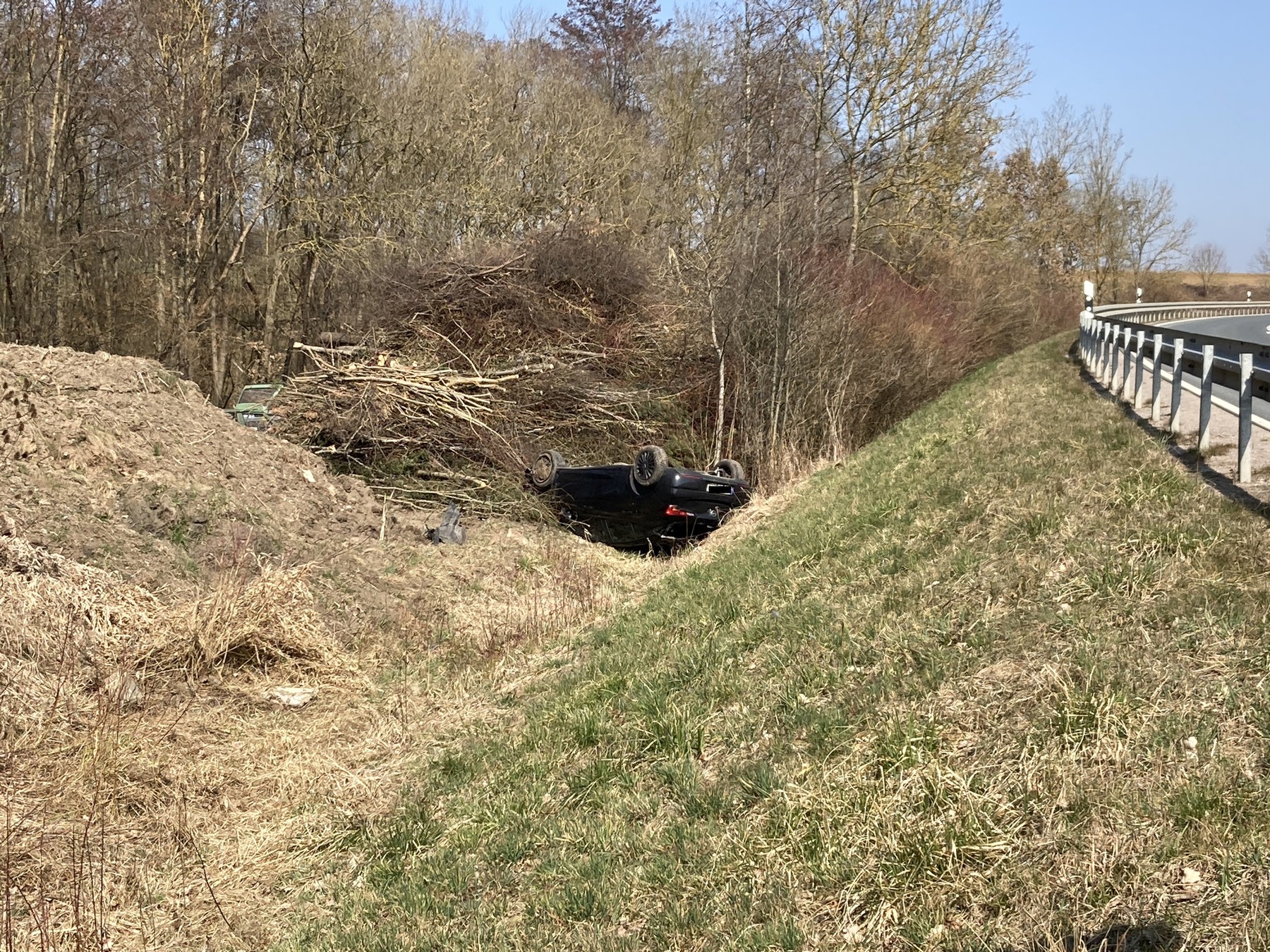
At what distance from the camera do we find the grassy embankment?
3.16m

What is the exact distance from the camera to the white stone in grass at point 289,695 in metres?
7.04

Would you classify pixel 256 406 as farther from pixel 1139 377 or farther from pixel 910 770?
pixel 910 770

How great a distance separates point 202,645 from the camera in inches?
280

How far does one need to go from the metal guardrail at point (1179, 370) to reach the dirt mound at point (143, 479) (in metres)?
7.96

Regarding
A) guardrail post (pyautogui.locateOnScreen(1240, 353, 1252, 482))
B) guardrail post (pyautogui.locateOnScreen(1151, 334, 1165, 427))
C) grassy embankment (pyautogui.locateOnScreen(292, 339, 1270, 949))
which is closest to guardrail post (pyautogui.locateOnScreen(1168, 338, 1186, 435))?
guardrail post (pyautogui.locateOnScreen(1151, 334, 1165, 427))

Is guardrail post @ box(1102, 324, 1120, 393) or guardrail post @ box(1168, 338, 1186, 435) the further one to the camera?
guardrail post @ box(1102, 324, 1120, 393)

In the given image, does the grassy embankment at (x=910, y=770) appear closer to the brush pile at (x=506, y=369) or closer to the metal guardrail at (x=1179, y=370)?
the metal guardrail at (x=1179, y=370)

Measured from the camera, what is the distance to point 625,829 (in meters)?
4.24

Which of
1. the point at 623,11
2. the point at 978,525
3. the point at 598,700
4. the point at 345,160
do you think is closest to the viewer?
the point at 598,700

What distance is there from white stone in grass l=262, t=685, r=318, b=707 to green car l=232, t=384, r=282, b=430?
7.33 m

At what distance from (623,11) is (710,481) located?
30.0 meters

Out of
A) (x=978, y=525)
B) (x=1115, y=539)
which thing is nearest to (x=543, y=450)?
(x=978, y=525)

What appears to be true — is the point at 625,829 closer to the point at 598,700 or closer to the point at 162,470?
the point at 598,700

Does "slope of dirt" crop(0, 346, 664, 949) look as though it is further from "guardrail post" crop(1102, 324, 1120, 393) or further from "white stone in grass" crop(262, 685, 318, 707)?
"guardrail post" crop(1102, 324, 1120, 393)
